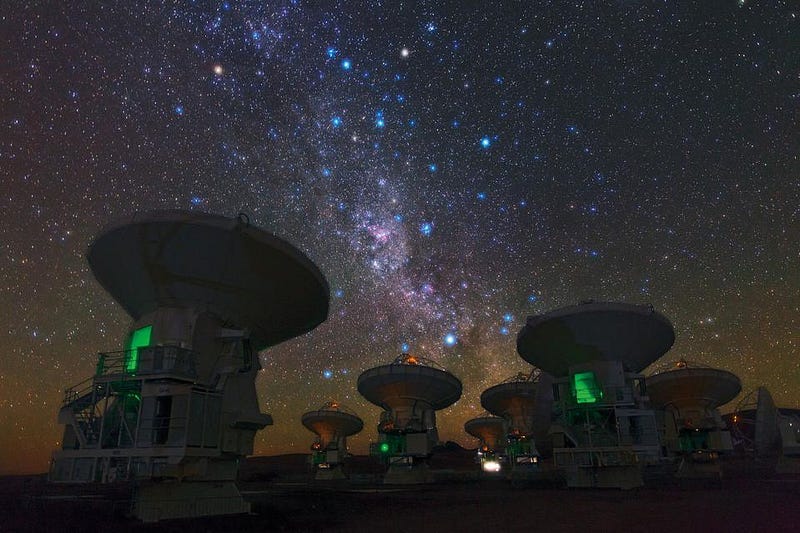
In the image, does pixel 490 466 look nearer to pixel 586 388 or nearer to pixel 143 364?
pixel 586 388

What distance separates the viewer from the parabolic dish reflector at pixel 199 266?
21.5m

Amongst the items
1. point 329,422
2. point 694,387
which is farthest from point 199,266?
point 329,422

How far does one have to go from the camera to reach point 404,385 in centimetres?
4638

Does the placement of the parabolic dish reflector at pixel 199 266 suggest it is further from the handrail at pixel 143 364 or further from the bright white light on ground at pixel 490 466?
the bright white light on ground at pixel 490 466

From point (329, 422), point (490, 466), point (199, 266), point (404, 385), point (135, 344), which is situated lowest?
point (490, 466)

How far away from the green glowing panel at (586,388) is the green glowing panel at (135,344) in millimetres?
25730

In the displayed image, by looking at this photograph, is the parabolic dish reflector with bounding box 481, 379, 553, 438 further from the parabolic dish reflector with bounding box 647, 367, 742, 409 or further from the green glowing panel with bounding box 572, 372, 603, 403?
the green glowing panel with bounding box 572, 372, 603, 403

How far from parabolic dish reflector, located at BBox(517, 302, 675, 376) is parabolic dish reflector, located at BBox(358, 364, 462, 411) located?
38.9 feet

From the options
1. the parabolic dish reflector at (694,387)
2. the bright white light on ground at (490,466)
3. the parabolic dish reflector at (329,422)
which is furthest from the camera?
the bright white light on ground at (490,466)

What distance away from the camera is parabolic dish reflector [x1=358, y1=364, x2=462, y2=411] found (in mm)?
46156

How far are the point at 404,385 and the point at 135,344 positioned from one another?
2703cm

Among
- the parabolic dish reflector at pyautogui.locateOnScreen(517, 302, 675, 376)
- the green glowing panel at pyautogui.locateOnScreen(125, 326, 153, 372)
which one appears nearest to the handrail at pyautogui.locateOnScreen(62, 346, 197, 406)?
the green glowing panel at pyautogui.locateOnScreen(125, 326, 153, 372)

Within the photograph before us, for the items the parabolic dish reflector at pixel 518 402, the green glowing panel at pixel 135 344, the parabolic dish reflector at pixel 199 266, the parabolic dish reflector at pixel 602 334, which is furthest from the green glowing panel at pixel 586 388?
the green glowing panel at pixel 135 344

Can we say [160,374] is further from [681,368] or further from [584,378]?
[681,368]
